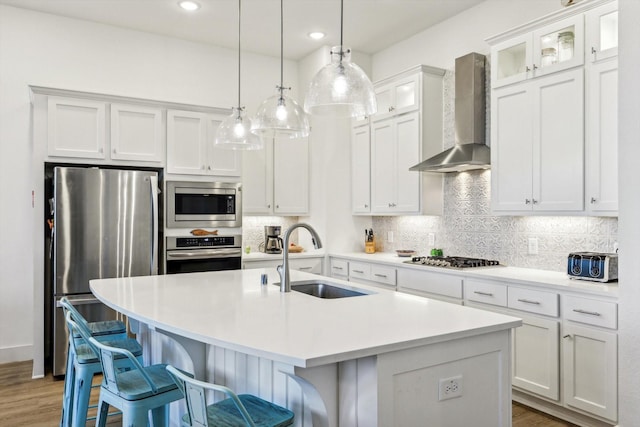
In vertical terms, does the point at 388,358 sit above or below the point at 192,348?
above

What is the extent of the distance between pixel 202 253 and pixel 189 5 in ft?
7.27

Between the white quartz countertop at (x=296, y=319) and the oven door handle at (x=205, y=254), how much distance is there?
1.57 metres

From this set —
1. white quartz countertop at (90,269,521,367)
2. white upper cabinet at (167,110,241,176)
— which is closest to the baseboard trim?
white upper cabinet at (167,110,241,176)

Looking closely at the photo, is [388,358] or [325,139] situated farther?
[325,139]

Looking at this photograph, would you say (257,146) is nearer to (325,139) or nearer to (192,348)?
(192,348)

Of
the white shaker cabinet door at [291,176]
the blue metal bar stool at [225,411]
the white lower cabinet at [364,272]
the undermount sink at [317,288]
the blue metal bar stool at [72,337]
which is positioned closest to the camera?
the blue metal bar stool at [225,411]

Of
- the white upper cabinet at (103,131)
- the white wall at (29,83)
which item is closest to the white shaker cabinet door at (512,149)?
the white wall at (29,83)

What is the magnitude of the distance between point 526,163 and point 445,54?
161cm

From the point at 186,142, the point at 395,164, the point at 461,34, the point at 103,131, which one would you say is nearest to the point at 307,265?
the point at 395,164

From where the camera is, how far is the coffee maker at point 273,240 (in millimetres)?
5137

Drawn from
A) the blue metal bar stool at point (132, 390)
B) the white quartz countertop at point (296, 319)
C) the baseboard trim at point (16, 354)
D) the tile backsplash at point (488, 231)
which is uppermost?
the tile backsplash at point (488, 231)

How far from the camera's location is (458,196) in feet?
14.4

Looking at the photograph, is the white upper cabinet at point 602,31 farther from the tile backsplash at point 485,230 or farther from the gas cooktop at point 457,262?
the gas cooktop at point 457,262

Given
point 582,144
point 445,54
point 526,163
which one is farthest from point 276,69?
point 582,144
